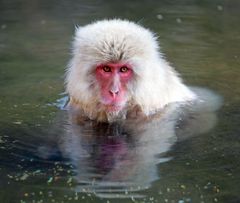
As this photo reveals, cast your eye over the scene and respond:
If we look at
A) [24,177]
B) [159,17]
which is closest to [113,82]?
[24,177]

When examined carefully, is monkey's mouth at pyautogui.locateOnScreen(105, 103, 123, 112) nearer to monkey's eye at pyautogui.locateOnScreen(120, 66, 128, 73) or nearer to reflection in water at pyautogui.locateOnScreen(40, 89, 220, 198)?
reflection in water at pyautogui.locateOnScreen(40, 89, 220, 198)

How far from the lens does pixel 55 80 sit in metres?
7.48

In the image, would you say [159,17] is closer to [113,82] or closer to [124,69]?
[124,69]

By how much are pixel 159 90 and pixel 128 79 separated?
0.35m

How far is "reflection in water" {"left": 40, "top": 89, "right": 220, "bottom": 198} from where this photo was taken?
4.59 m

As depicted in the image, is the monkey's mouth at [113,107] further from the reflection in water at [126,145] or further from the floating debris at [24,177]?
the floating debris at [24,177]

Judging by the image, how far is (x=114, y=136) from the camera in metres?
5.86

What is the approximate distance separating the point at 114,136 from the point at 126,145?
33cm

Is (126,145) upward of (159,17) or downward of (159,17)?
upward

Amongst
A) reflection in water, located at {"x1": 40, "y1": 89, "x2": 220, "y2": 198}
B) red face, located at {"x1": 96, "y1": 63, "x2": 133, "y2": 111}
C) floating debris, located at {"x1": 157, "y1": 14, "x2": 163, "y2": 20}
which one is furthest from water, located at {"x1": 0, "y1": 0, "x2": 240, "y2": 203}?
red face, located at {"x1": 96, "y1": 63, "x2": 133, "y2": 111}

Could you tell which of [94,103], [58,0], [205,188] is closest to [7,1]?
[58,0]

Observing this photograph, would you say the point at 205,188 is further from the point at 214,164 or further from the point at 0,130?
the point at 0,130

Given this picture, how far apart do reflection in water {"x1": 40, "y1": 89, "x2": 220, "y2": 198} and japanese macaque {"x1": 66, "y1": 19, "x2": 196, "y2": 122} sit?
0.12 meters

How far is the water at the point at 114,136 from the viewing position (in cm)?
448
